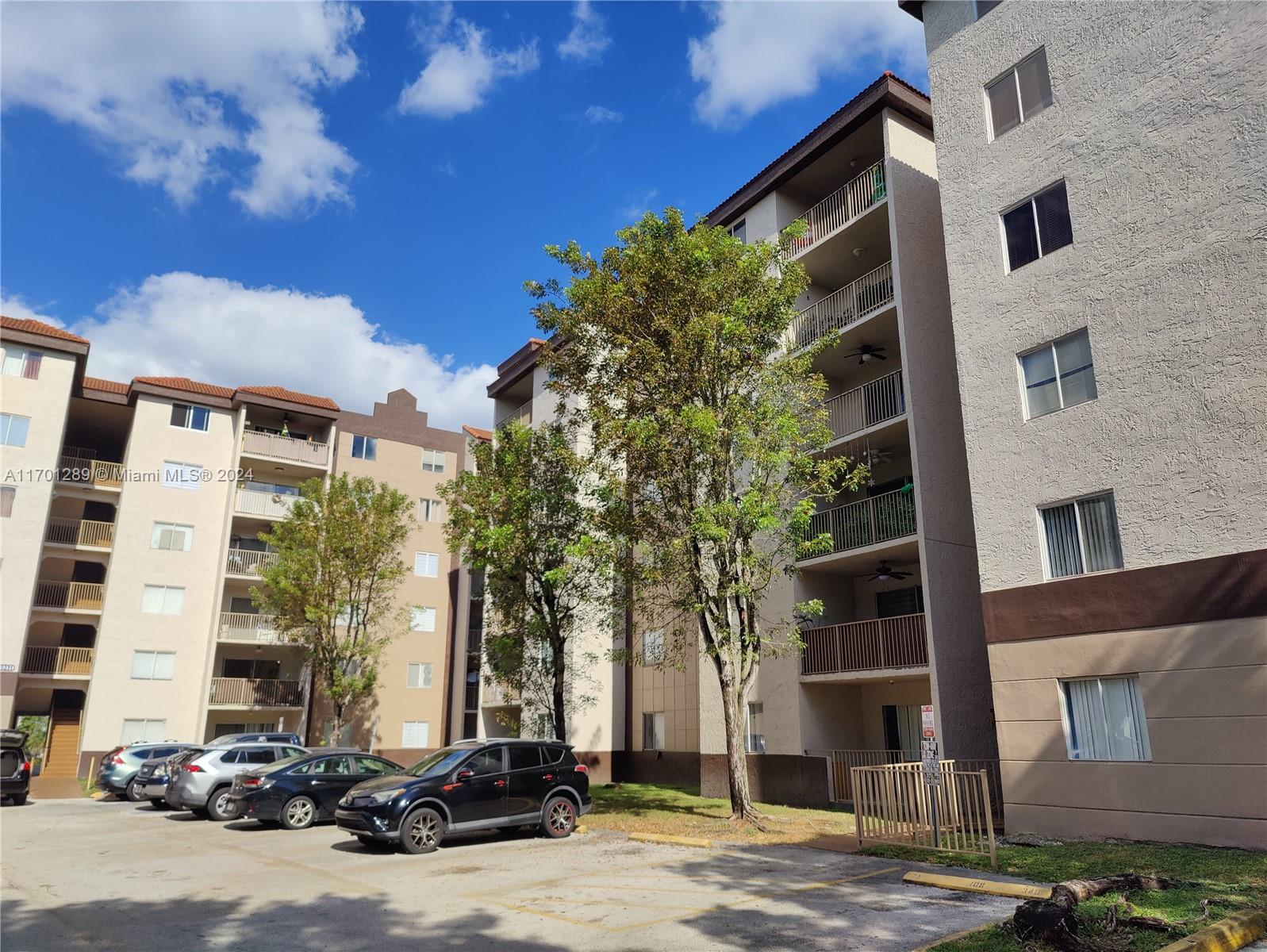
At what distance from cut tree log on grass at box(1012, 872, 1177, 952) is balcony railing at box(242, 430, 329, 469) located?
3753 cm

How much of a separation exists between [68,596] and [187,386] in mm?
10196

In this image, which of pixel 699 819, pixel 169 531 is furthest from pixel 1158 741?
pixel 169 531

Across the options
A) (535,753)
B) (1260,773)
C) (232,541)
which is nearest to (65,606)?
(232,541)

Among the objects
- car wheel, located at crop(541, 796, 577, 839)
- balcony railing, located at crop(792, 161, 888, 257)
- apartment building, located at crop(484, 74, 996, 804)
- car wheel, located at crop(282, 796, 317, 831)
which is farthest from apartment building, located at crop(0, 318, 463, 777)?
car wheel, located at crop(541, 796, 577, 839)

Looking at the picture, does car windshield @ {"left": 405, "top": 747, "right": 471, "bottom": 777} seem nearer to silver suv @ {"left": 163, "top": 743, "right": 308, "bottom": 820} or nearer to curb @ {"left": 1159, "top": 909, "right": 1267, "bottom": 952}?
silver suv @ {"left": 163, "top": 743, "right": 308, "bottom": 820}

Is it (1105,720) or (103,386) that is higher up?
(103,386)

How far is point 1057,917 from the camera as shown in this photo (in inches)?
290

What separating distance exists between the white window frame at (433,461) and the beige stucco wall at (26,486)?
16.1m

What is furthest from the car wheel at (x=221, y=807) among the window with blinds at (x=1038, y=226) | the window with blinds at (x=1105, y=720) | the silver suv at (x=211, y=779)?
the window with blinds at (x=1038, y=226)

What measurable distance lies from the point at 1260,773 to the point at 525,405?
32.7m

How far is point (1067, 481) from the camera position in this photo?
15977 mm

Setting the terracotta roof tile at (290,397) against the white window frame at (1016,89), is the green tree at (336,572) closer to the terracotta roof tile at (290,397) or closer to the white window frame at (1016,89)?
the terracotta roof tile at (290,397)

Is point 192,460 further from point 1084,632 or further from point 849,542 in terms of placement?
point 1084,632

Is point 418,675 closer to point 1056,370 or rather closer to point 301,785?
point 301,785
